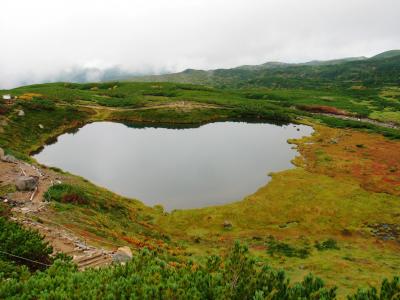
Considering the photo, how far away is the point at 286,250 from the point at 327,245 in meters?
6.28

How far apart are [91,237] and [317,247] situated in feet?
96.7

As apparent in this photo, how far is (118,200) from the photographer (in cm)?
5906

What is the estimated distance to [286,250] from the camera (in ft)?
148

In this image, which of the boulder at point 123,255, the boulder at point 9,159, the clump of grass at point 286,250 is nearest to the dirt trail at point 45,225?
the boulder at point 123,255

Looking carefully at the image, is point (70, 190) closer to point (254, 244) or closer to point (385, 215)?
point (254, 244)

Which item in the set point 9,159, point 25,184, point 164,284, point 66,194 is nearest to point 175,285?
point 164,284

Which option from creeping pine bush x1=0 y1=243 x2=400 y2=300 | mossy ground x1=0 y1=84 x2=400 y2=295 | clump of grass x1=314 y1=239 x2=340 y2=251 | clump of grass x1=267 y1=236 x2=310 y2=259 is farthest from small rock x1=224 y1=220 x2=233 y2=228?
creeping pine bush x1=0 y1=243 x2=400 y2=300

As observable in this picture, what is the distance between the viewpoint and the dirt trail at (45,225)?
30.3m

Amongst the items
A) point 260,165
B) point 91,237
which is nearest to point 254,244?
point 91,237

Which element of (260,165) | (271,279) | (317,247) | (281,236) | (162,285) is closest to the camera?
(162,285)

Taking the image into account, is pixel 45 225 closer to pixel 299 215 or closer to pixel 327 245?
pixel 327 245

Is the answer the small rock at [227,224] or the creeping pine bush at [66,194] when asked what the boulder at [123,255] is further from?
the small rock at [227,224]

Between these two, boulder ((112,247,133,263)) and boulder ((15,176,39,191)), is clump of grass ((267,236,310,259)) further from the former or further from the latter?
boulder ((15,176,39,191))

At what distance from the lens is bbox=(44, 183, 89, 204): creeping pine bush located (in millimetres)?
45344
